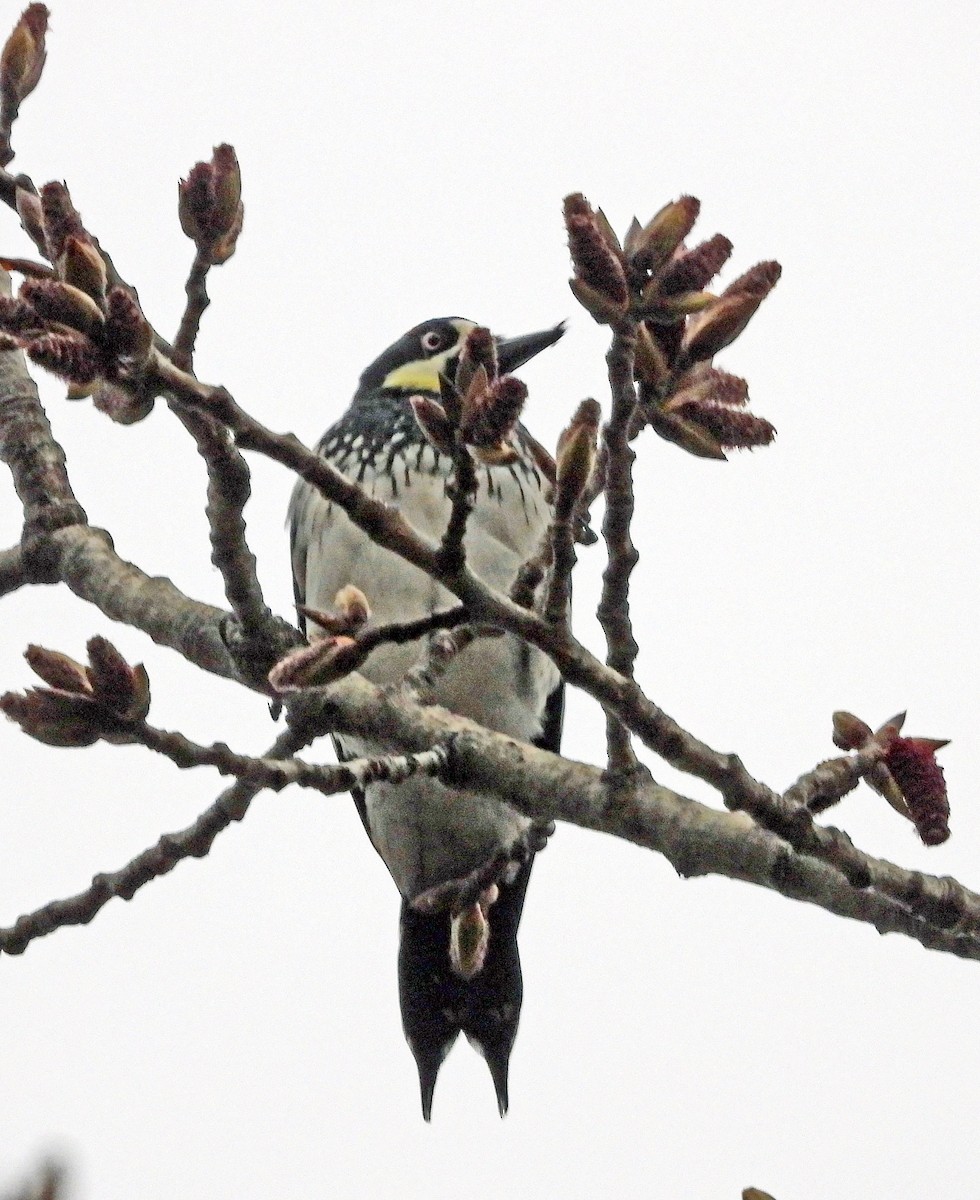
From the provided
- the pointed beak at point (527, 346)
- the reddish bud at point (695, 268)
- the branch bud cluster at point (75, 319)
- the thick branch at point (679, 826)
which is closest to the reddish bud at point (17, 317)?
the branch bud cluster at point (75, 319)

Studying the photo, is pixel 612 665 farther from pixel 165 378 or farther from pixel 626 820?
pixel 165 378

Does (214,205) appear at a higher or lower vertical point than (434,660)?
higher

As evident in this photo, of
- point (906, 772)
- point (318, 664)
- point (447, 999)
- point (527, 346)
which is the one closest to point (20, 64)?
point (318, 664)

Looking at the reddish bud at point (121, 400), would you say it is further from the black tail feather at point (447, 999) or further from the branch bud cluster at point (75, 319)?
the black tail feather at point (447, 999)

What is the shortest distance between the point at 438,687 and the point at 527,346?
1222 millimetres

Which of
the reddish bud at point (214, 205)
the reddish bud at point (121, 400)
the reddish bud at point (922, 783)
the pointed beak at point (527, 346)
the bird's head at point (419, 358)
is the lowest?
the reddish bud at point (922, 783)

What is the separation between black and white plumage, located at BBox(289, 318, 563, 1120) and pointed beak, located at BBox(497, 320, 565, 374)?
0.05ft

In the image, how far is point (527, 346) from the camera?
516cm

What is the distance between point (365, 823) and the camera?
17.8 feet

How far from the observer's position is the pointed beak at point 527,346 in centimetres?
516

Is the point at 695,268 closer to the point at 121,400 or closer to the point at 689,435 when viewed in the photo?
the point at 689,435

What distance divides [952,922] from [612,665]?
0.60 metres

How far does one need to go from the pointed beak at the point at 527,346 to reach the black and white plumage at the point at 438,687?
0.05 ft

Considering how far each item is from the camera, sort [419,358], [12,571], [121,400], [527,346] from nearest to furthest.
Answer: [121,400] < [12,571] < [527,346] < [419,358]
